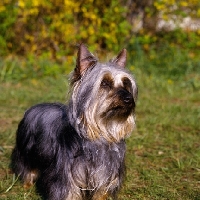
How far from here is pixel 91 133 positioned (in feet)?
12.7

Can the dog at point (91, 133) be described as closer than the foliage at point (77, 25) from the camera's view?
Yes

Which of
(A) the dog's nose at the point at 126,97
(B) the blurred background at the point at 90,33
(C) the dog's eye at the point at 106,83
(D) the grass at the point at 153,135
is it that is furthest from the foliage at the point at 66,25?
(A) the dog's nose at the point at 126,97

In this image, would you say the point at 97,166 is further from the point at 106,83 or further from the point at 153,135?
the point at 153,135

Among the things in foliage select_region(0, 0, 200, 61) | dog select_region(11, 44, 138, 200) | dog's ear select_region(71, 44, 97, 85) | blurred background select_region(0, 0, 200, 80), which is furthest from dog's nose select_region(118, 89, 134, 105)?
foliage select_region(0, 0, 200, 61)

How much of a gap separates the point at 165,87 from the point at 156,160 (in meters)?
3.73

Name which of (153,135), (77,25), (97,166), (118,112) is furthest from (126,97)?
(77,25)

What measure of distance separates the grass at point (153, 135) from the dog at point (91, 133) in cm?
55

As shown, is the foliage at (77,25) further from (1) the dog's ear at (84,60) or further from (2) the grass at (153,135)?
(1) the dog's ear at (84,60)

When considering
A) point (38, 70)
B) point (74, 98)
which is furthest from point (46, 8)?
point (74, 98)

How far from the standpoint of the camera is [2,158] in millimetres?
5422

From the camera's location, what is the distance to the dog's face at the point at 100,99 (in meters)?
3.82

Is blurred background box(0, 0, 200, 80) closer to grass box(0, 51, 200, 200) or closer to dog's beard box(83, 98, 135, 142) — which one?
grass box(0, 51, 200, 200)

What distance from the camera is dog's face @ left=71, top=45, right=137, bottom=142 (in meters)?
3.82

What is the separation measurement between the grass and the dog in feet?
1.81
